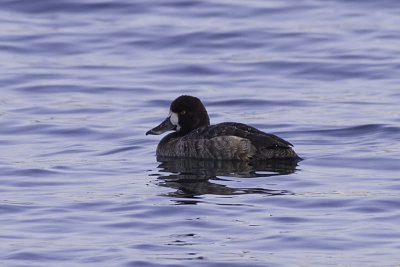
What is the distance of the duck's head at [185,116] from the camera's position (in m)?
12.8

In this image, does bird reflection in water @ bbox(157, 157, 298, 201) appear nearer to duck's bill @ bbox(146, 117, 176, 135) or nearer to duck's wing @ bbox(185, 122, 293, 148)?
duck's wing @ bbox(185, 122, 293, 148)

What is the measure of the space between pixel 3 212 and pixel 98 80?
7503mm

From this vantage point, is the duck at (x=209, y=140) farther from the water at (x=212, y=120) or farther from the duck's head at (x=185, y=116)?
the water at (x=212, y=120)

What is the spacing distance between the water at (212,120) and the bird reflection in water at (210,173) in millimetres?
29

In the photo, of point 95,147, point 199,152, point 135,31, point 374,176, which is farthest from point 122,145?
point 135,31

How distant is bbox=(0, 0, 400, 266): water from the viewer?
28.1ft

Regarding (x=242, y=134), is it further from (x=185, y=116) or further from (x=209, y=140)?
(x=185, y=116)

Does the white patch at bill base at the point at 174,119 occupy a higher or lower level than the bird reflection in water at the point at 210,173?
higher

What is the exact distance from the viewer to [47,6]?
71.7 ft

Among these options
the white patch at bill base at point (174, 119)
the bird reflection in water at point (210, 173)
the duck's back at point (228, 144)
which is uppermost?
the white patch at bill base at point (174, 119)

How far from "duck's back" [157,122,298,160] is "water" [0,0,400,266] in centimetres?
19

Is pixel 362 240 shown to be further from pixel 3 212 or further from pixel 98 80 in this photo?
pixel 98 80

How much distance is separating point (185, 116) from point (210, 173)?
5.25 ft

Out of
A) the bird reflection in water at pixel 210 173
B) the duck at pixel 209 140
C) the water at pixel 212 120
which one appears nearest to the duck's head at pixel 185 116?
the duck at pixel 209 140
